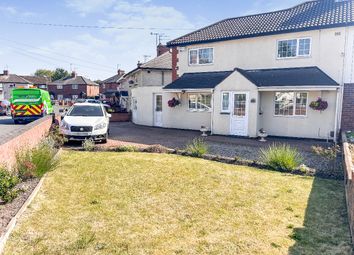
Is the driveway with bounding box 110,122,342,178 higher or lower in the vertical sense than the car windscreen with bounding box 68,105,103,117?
lower

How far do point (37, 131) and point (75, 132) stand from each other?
96.6 inches

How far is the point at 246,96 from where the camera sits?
1535cm

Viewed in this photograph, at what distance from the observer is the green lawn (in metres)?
4.23

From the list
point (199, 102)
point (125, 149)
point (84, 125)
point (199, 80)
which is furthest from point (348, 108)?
point (84, 125)

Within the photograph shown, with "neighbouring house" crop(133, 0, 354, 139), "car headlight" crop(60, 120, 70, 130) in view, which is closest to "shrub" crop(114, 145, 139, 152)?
"car headlight" crop(60, 120, 70, 130)

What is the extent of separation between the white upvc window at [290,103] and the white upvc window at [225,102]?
101 inches

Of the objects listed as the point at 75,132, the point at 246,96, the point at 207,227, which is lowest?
→ the point at 207,227

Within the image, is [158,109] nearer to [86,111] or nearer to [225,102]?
[225,102]

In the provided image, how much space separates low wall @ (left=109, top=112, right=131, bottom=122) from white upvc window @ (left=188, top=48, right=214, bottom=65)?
875 centimetres

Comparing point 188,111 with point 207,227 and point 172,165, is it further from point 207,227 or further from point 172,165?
point 207,227

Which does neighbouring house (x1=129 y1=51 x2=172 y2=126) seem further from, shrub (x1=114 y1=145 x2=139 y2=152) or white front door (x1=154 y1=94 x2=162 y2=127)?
shrub (x1=114 y1=145 x2=139 y2=152)

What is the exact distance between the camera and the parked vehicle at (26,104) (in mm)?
20750

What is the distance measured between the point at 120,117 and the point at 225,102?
1202 centimetres

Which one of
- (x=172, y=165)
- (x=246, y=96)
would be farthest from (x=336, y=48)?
(x=172, y=165)
